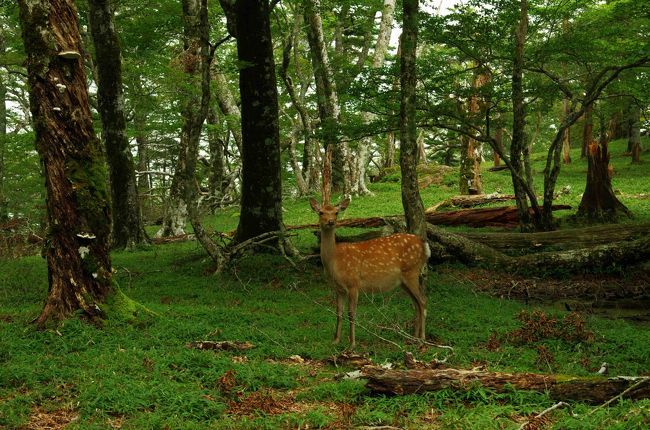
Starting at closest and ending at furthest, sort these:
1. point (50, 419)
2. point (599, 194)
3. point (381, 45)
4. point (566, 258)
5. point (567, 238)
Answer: point (50, 419) → point (566, 258) → point (567, 238) → point (599, 194) → point (381, 45)

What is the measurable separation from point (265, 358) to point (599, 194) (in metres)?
13.3

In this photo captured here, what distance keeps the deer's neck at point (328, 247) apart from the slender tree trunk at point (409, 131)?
259 cm

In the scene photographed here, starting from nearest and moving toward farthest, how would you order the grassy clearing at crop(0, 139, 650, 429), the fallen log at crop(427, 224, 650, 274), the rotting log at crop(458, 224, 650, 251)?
the grassy clearing at crop(0, 139, 650, 429), the fallen log at crop(427, 224, 650, 274), the rotting log at crop(458, 224, 650, 251)

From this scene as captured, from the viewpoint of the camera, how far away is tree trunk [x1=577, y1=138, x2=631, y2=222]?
17.8 meters

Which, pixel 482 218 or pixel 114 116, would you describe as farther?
pixel 482 218

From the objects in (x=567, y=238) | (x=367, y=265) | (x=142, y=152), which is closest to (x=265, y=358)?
(x=367, y=265)

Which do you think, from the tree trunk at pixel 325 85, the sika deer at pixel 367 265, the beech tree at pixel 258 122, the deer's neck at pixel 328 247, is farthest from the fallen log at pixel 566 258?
the tree trunk at pixel 325 85

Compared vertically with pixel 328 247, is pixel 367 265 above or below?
below

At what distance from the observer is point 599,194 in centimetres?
1789

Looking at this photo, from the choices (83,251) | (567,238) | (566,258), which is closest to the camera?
(83,251)

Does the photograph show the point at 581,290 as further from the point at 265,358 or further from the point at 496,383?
the point at 265,358

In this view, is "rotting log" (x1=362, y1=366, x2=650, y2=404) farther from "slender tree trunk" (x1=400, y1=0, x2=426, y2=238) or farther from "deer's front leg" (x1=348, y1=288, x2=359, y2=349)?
"slender tree trunk" (x1=400, y1=0, x2=426, y2=238)

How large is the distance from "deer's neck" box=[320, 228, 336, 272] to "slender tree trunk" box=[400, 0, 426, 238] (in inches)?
102

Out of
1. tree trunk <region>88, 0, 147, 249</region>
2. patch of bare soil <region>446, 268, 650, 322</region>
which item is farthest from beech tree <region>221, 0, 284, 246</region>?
patch of bare soil <region>446, 268, 650, 322</region>
